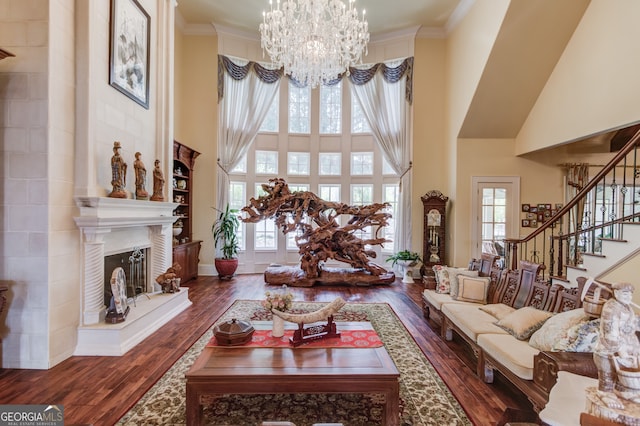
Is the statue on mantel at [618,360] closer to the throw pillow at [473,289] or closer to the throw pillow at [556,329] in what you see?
the throw pillow at [556,329]

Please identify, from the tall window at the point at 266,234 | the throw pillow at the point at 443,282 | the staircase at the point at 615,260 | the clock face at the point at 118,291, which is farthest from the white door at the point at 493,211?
the clock face at the point at 118,291

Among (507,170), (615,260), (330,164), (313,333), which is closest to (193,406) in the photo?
(313,333)

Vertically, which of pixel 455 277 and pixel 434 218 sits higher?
pixel 434 218

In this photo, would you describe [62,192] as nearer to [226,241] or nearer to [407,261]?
[226,241]

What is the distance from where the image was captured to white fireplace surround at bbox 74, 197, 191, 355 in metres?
3.52

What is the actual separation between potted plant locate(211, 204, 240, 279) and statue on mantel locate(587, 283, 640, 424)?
693 centimetres

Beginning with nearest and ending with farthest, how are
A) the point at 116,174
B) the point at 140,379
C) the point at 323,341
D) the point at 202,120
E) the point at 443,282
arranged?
1. the point at 323,341
2. the point at 140,379
3. the point at 116,174
4. the point at 443,282
5. the point at 202,120

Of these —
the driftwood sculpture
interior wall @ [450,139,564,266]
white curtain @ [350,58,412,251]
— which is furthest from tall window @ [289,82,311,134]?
interior wall @ [450,139,564,266]

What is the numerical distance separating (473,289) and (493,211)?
346cm

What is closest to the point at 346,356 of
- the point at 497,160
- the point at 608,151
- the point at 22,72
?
the point at 22,72

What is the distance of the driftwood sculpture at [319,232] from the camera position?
22.0ft

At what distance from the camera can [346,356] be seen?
259 cm

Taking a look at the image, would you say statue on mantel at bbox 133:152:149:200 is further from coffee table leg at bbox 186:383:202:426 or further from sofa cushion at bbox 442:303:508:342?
sofa cushion at bbox 442:303:508:342

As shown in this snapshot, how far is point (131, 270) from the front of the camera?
4.66 metres
